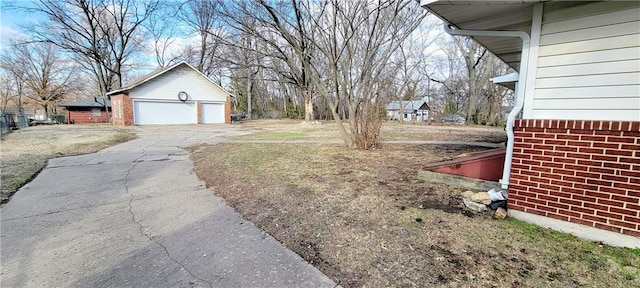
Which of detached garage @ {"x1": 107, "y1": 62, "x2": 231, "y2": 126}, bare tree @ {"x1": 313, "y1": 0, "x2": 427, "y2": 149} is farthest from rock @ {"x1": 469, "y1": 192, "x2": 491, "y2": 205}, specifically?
detached garage @ {"x1": 107, "y1": 62, "x2": 231, "y2": 126}

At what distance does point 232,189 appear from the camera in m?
4.50

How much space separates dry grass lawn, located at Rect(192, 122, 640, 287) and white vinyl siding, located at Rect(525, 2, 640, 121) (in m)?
1.25

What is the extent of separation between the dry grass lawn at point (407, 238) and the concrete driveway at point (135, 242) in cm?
28

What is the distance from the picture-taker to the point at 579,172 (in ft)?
8.89

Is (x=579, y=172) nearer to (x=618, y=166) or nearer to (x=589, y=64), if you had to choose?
(x=618, y=166)

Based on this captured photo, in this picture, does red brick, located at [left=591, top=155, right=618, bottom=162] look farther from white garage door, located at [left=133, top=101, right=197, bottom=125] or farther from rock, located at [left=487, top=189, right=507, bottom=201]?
white garage door, located at [left=133, top=101, right=197, bottom=125]

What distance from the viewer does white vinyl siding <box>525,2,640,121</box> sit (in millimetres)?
2463

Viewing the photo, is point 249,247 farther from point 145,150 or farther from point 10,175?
point 145,150

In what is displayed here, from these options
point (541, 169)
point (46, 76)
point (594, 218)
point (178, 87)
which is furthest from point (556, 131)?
point (46, 76)

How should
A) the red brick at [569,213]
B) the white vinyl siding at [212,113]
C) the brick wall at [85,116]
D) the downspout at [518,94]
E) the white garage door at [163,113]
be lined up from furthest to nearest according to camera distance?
the brick wall at [85,116], the white vinyl siding at [212,113], the white garage door at [163,113], the downspout at [518,94], the red brick at [569,213]

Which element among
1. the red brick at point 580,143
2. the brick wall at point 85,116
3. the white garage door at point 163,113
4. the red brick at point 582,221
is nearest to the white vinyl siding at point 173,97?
the white garage door at point 163,113

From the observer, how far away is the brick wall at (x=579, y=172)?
97.3 inches

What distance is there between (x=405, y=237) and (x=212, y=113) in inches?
933

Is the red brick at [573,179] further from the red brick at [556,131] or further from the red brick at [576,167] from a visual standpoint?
the red brick at [556,131]
